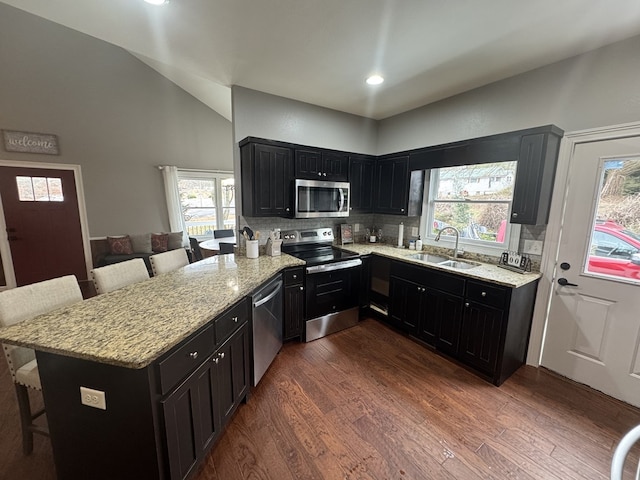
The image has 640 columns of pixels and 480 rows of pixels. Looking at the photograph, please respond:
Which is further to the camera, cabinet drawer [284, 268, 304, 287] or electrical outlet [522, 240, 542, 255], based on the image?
cabinet drawer [284, 268, 304, 287]

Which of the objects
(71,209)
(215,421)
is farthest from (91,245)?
(215,421)

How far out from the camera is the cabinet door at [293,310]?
266cm

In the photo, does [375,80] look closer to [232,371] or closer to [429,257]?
[429,257]

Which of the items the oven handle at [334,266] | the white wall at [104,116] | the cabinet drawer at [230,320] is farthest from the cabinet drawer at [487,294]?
the white wall at [104,116]

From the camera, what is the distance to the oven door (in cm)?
282

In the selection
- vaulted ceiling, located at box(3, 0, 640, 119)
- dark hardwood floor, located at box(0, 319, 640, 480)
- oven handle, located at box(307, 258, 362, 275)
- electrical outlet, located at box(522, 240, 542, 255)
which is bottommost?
dark hardwood floor, located at box(0, 319, 640, 480)

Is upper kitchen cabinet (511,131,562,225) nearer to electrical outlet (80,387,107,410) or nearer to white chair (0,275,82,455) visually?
electrical outlet (80,387,107,410)

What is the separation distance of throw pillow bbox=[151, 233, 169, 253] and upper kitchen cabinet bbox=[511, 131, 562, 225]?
18.8 ft

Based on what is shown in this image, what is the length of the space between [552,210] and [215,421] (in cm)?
307

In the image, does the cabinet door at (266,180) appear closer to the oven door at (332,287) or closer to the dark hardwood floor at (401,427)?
the oven door at (332,287)

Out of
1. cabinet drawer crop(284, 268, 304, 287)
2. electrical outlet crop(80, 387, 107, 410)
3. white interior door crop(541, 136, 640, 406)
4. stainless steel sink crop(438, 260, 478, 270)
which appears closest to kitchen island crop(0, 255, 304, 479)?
electrical outlet crop(80, 387, 107, 410)

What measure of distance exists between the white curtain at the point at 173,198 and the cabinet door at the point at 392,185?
168 inches

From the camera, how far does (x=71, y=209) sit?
4602 millimetres

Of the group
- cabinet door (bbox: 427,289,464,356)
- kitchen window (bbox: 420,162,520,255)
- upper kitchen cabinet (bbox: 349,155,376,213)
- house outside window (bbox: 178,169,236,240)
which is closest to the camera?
cabinet door (bbox: 427,289,464,356)
